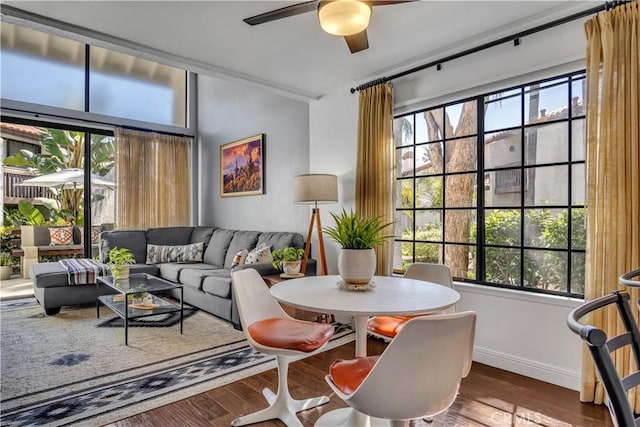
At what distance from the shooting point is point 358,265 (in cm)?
197

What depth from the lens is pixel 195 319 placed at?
3988 millimetres

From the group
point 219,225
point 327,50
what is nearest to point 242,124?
point 219,225

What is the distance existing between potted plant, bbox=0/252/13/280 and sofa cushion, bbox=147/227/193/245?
7.27ft

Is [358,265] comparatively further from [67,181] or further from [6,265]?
[6,265]

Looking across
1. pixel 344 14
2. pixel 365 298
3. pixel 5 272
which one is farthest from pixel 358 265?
pixel 5 272

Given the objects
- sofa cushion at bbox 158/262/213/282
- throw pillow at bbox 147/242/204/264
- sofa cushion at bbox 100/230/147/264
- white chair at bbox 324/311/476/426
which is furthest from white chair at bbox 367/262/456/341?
sofa cushion at bbox 100/230/147/264

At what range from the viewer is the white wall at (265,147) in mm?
4670

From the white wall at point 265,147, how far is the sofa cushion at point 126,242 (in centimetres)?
125

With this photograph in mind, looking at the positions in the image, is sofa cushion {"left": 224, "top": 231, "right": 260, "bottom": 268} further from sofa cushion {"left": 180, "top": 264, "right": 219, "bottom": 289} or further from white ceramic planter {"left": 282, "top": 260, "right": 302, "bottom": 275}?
white ceramic planter {"left": 282, "top": 260, "right": 302, "bottom": 275}

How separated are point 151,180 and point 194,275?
2.59m

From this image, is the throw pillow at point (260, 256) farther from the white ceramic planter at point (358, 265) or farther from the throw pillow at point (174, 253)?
the white ceramic planter at point (358, 265)

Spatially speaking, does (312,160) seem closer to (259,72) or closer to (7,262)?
(259,72)

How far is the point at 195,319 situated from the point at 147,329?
51 centimetres

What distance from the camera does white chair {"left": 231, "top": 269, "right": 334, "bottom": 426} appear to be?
184cm
